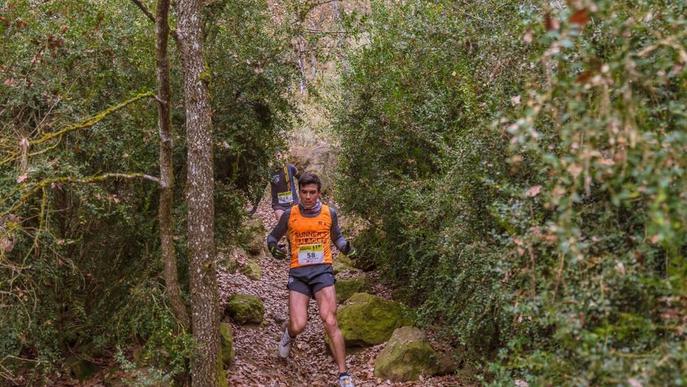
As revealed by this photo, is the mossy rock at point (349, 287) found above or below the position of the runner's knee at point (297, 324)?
above

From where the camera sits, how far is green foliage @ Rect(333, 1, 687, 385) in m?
2.99

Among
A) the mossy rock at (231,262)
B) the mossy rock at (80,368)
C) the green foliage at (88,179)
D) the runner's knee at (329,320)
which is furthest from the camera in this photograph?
the mossy rock at (231,262)

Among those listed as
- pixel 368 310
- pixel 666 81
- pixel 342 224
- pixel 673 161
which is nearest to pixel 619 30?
pixel 666 81

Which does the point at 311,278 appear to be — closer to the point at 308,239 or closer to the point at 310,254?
the point at 310,254

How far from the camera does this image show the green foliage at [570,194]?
9.80 ft

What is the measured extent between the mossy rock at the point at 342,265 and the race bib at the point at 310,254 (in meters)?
5.85

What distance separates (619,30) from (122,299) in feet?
18.8

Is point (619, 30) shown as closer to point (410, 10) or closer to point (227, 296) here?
point (410, 10)

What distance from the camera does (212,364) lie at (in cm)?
623

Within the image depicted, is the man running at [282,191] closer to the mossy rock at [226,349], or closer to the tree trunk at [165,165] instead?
the mossy rock at [226,349]

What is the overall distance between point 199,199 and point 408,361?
3386 millimetres

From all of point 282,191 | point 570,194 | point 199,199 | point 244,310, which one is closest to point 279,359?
point 244,310

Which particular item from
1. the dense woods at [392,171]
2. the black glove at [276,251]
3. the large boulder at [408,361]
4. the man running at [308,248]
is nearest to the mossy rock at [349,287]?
the dense woods at [392,171]

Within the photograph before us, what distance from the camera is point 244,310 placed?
952cm
